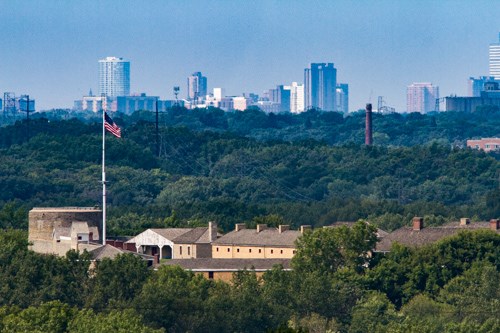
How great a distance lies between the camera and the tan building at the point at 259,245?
346 ft

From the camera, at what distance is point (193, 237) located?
111 meters

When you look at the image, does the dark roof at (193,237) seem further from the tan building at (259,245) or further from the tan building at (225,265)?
the tan building at (225,265)

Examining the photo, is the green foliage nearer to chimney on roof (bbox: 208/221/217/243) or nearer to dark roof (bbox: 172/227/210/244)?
chimney on roof (bbox: 208/221/217/243)

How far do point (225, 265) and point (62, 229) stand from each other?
369 inches

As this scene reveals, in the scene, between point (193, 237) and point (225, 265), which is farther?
point (193, 237)

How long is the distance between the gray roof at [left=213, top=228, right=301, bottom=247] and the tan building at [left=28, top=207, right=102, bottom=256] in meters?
6.38

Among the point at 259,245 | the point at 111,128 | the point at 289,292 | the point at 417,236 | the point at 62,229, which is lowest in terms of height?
the point at 289,292

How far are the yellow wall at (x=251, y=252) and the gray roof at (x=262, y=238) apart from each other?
0.26 meters

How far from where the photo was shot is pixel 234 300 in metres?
87.3

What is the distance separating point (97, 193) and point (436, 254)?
8022 centimetres

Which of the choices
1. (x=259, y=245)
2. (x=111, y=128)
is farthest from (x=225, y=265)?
(x=111, y=128)

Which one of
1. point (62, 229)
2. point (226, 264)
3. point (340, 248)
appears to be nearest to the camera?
point (340, 248)

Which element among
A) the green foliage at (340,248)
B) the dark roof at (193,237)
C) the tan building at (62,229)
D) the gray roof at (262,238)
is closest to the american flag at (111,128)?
the tan building at (62,229)

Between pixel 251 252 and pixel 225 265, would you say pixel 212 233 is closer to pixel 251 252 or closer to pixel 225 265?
pixel 251 252
